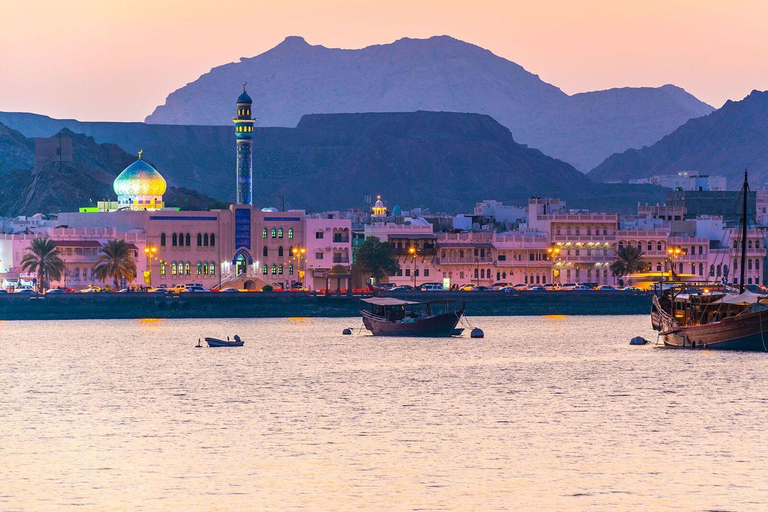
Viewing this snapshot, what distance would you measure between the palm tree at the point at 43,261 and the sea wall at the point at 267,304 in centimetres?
620

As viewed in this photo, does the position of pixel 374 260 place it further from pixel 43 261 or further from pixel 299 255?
pixel 43 261

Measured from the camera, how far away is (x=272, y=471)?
56.2 metres

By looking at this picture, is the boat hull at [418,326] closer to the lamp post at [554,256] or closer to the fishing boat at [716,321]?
the fishing boat at [716,321]

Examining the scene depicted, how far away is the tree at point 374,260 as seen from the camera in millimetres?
173000

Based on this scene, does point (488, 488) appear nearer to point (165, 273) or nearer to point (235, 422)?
point (235, 422)

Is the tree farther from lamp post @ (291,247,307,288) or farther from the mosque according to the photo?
lamp post @ (291,247,307,288)

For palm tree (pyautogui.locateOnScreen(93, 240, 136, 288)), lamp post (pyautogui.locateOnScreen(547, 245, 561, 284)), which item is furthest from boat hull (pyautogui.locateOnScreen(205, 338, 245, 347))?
lamp post (pyautogui.locateOnScreen(547, 245, 561, 284))

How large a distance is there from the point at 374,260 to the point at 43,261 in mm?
33440

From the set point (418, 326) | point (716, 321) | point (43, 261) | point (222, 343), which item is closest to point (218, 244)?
point (43, 261)

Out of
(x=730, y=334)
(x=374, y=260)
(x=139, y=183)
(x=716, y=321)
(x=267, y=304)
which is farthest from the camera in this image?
(x=139, y=183)

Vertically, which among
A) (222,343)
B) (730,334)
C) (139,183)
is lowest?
(222,343)

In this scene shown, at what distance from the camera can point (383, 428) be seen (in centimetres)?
6719

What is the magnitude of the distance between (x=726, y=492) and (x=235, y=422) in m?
24.1

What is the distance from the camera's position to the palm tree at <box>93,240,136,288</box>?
16262 cm
